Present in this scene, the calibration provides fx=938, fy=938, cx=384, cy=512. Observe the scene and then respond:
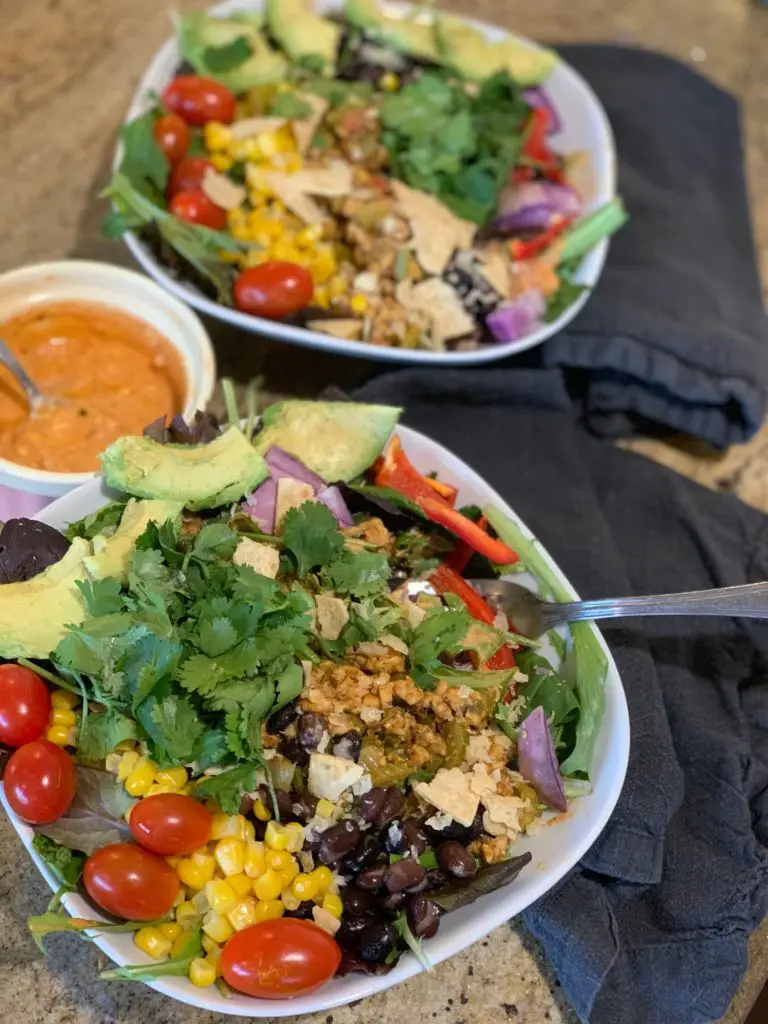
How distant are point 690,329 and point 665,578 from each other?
2.04 ft

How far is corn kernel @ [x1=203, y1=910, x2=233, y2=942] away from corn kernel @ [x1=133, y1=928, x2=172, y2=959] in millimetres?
54

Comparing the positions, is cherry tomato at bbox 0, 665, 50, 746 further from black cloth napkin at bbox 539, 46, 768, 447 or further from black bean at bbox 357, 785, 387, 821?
black cloth napkin at bbox 539, 46, 768, 447

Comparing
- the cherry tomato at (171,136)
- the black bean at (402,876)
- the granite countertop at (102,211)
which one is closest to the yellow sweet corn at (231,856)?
the black bean at (402,876)

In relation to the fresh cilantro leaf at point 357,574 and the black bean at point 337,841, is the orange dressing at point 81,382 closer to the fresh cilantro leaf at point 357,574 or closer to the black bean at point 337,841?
the fresh cilantro leaf at point 357,574

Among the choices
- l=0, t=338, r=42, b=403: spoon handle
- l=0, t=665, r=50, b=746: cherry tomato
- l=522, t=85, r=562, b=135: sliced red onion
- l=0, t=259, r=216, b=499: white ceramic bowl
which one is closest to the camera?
l=0, t=665, r=50, b=746: cherry tomato

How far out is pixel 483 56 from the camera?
2455 millimetres

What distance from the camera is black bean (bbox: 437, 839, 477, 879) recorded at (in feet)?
4.49

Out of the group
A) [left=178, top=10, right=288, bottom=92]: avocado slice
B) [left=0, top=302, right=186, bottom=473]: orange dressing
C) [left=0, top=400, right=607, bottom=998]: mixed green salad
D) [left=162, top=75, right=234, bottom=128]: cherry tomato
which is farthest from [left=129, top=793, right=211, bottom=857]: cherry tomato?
[left=178, top=10, right=288, bottom=92]: avocado slice

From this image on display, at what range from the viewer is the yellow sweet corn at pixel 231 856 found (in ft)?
4.30

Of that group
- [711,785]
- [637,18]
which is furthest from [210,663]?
[637,18]

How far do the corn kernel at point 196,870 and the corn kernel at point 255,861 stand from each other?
0.05 metres

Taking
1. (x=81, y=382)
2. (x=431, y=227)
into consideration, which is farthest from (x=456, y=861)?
(x=431, y=227)

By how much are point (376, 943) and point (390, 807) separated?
18cm

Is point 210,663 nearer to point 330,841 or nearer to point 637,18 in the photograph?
point 330,841
